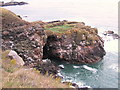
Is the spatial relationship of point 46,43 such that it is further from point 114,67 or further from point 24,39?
point 114,67

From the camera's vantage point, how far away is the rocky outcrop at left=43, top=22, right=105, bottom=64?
44.9 m

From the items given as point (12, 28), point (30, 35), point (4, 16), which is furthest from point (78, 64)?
point (4, 16)

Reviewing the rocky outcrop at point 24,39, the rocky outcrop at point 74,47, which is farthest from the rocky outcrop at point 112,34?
Result: the rocky outcrop at point 24,39

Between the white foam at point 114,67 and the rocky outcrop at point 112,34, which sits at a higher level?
the rocky outcrop at point 112,34

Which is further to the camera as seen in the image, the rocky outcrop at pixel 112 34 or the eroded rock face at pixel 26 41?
the rocky outcrop at pixel 112 34

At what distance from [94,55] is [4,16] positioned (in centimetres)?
2141

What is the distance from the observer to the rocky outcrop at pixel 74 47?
4488 centimetres

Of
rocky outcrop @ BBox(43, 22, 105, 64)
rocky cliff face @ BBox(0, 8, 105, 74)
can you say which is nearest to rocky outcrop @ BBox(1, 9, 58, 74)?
rocky cliff face @ BBox(0, 8, 105, 74)

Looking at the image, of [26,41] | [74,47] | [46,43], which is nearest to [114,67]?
[74,47]

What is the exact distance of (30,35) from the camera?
138ft

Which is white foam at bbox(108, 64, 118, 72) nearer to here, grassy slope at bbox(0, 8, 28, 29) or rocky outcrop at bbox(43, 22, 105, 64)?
rocky outcrop at bbox(43, 22, 105, 64)

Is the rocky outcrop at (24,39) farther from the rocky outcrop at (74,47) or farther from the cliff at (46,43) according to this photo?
the rocky outcrop at (74,47)

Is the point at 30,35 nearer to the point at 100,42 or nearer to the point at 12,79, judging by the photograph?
the point at 100,42

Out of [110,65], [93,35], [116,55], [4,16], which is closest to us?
[110,65]
